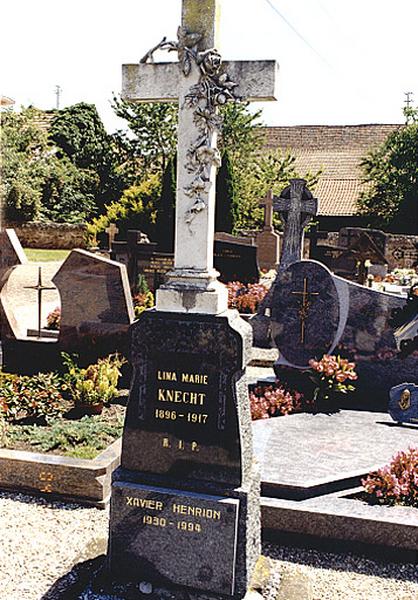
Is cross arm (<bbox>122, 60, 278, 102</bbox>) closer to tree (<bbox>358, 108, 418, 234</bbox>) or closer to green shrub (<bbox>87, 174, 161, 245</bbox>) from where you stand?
green shrub (<bbox>87, 174, 161, 245</bbox>)

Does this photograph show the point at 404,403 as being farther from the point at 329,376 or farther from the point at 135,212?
the point at 135,212

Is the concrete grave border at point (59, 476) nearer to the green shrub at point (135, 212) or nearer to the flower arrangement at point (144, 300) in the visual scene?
the flower arrangement at point (144, 300)

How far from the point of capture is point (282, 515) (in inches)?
186

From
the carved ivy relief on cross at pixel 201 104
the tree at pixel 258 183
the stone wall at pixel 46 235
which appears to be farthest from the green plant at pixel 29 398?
the stone wall at pixel 46 235

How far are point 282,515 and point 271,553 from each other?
279 millimetres

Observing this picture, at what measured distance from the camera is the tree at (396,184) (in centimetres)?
2750

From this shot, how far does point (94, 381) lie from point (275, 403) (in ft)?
6.46

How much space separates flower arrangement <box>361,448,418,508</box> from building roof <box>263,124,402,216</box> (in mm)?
26476

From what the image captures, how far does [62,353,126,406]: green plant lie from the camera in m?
6.88

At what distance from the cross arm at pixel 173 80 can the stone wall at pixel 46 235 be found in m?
23.9

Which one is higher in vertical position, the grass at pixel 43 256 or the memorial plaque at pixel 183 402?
the memorial plaque at pixel 183 402

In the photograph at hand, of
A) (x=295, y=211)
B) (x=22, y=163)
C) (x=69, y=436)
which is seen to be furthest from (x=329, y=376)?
(x=22, y=163)

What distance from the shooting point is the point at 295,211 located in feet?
40.9

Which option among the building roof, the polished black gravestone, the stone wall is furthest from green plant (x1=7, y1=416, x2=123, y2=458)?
the building roof
